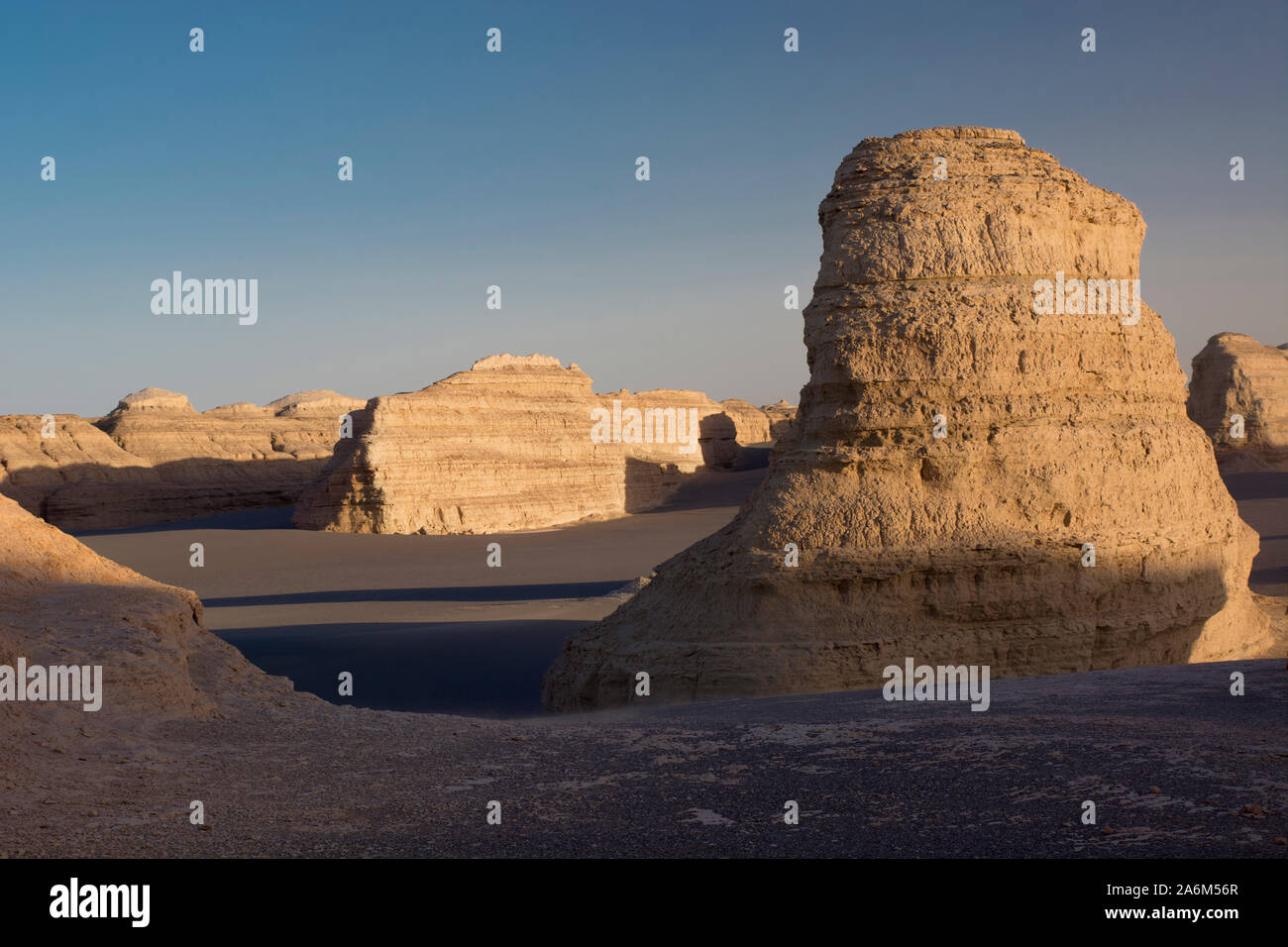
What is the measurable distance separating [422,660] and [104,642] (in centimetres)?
728

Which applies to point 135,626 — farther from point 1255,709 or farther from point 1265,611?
point 1265,611

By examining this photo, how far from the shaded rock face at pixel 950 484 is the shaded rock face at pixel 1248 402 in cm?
3454

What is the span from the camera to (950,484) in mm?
10656

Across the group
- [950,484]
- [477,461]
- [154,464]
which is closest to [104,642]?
[950,484]

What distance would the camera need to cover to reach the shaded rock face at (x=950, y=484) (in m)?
10.4

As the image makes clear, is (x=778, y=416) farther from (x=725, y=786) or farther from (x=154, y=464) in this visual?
(x=725, y=786)

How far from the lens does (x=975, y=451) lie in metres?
10.7

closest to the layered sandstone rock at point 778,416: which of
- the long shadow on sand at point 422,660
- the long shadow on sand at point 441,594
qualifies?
the long shadow on sand at point 441,594

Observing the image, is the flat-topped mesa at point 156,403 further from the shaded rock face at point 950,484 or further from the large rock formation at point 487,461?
the shaded rock face at point 950,484

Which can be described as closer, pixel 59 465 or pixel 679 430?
pixel 59 465

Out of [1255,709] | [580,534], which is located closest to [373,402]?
[580,534]

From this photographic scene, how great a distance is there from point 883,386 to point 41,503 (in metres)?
36.9

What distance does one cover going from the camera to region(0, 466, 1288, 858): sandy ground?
14.8 ft

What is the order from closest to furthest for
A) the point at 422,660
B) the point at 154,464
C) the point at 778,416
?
1. the point at 422,660
2. the point at 154,464
3. the point at 778,416
